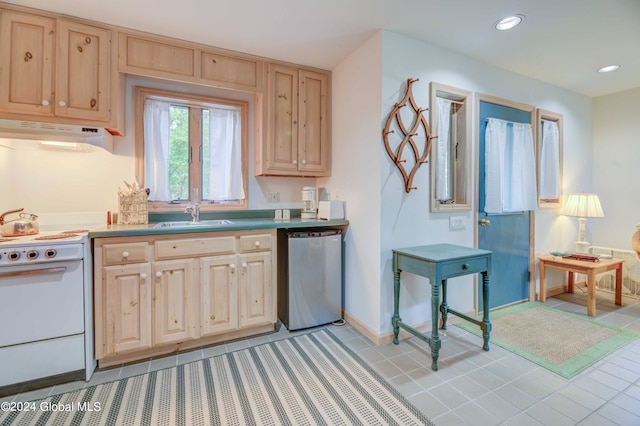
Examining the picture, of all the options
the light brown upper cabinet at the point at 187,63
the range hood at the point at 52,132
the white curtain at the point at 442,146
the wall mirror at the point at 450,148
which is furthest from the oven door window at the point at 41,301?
the white curtain at the point at 442,146

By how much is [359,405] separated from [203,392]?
964 millimetres

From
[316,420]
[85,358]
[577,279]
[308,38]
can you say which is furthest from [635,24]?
[85,358]

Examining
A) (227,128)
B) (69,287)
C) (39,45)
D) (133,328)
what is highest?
(39,45)

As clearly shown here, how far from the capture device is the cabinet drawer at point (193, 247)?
7.05 feet

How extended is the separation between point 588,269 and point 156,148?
14.7ft

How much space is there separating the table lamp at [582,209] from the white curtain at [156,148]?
4.58m

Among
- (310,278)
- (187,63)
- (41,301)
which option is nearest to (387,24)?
(187,63)

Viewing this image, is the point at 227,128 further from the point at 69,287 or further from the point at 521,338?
the point at 521,338

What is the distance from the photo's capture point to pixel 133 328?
2066mm

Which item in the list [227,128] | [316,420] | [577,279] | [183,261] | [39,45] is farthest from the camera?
[577,279]

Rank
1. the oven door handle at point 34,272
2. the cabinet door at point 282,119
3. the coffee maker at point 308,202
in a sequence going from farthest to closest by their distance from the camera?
the coffee maker at point 308,202
the cabinet door at point 282,119
the oven door handle at point 34,272

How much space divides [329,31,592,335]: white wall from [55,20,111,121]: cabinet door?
78.6 inches

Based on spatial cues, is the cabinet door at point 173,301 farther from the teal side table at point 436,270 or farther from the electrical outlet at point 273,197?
the teal side table at point 436,270

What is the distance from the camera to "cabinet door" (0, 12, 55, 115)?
1.96 meters
